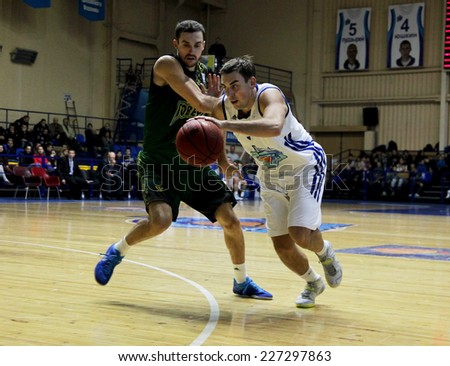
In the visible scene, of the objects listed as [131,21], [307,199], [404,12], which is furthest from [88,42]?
[307,199]

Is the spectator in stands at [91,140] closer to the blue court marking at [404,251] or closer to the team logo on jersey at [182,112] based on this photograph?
the blue court marking at [404,251]

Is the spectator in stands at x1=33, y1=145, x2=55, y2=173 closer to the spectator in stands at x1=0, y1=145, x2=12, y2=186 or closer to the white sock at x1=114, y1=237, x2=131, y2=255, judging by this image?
the spectator in stands at x1=0, y1=145, x2=12, y2=186

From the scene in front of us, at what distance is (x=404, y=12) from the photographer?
81.5 feet

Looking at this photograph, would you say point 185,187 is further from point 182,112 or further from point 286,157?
point 286,157

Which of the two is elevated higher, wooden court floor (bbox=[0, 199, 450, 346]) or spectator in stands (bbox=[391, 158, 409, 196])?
spectator in stands (bbox=[391, 158, 409, 196])

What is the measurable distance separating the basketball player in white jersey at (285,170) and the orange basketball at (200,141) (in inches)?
13.3

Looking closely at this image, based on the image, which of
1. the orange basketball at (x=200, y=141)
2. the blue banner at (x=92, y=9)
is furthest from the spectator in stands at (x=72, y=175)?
the orange basketball at (x=200, y=141)

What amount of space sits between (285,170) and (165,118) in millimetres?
895

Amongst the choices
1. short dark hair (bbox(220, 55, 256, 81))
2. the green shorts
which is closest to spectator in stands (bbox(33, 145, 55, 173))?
the green shorts

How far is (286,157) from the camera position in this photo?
4.36 meters

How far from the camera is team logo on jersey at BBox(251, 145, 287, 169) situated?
170 inches

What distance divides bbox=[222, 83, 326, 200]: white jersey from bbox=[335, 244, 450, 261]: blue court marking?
3.29 meters

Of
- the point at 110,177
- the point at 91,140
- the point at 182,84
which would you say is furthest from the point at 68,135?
the point at 182,84
